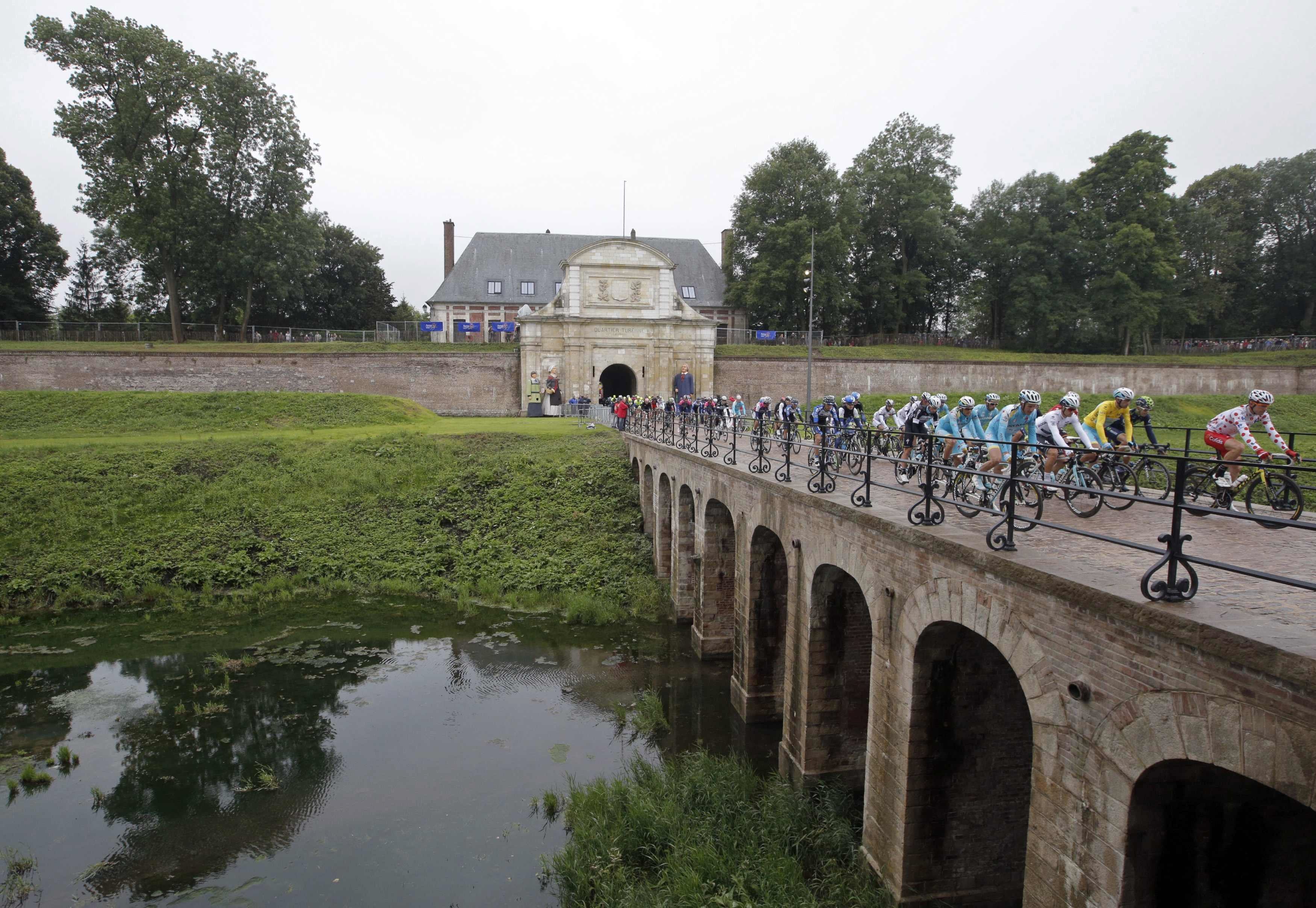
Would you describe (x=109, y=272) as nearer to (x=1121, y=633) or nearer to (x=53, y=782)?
(x=53, y=782)

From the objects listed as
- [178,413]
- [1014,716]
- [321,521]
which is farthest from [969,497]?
[178,413]

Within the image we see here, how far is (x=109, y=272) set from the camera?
54625 mm

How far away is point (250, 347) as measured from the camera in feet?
132

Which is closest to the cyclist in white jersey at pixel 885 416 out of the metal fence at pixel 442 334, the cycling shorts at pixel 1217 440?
the cycling shorts at pixel 1217 440

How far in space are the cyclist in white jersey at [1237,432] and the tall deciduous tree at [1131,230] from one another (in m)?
40.4

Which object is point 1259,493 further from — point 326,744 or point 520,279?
point 520,279

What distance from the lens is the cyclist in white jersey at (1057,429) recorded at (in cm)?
875

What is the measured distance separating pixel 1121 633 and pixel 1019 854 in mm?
4273

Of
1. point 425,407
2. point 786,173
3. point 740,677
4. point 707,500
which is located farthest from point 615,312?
point 740,677

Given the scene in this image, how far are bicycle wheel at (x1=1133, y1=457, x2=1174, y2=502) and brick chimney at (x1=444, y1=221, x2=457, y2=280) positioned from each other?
50737mm

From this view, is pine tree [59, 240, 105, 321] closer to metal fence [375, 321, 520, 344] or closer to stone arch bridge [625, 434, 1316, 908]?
metal fence [375, 321, 520, 344]

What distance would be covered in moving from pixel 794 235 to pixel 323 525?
106ft

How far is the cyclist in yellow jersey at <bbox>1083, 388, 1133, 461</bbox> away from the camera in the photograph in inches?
353

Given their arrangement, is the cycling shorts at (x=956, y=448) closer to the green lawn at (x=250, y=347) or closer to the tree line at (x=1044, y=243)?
the green lawn at (x=250, y=347)
